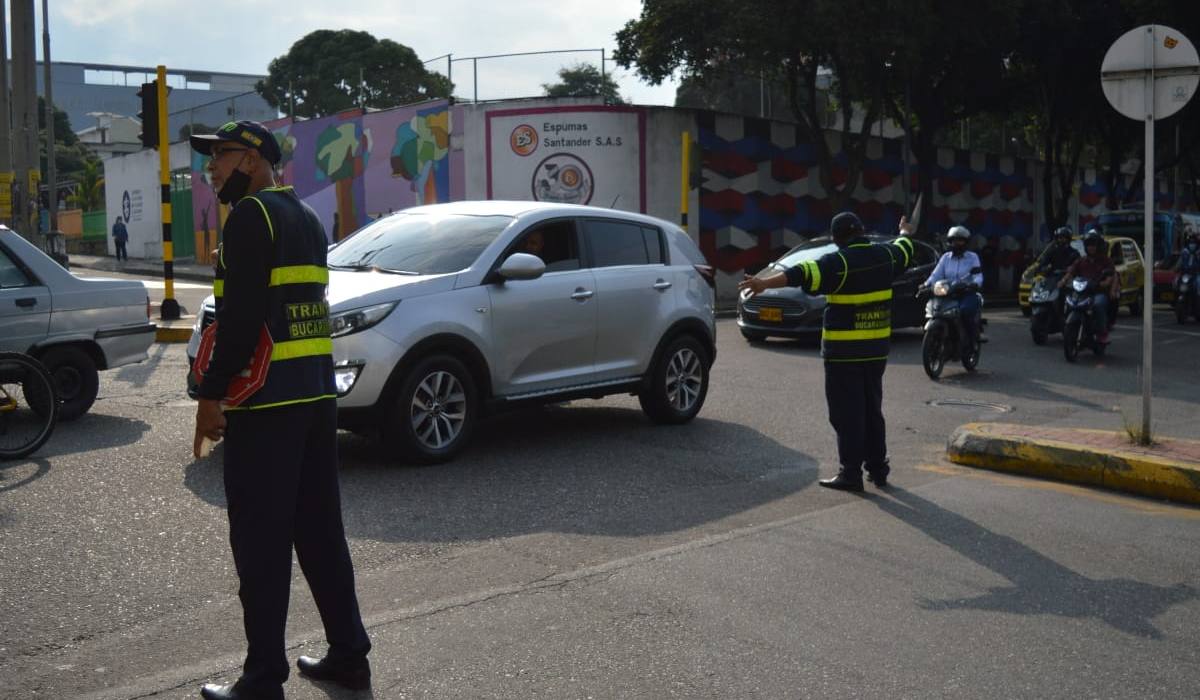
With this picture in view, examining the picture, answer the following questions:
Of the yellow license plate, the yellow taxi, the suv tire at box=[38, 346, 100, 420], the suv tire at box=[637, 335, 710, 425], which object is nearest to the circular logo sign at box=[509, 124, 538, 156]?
the yellow taxi

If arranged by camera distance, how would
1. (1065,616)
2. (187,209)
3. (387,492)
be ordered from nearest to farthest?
(1065,616) < (387,492) < (187,209)

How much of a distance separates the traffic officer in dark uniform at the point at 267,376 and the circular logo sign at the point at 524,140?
998 inches

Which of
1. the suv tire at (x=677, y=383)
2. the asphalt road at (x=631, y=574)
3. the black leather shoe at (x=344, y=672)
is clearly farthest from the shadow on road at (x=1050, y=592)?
the suv tire at (x=677, y=383)

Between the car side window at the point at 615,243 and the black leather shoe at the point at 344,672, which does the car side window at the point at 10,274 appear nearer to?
the car side window at the point at 615,243

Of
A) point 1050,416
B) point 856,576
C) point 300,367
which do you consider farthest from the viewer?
point 1050,416

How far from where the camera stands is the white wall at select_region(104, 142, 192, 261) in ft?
148

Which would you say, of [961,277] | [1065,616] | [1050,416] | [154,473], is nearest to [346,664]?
[1065,616]

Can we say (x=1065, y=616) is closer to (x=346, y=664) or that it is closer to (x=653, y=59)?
(x=346, y=664)

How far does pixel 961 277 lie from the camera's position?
1445 cm

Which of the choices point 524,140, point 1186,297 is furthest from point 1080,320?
point 524,140

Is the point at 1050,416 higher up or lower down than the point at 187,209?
lower down

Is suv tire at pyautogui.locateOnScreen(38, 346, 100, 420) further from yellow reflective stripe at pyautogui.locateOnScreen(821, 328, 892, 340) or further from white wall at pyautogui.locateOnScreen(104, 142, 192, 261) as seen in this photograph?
white wall at pyautogui.locateOnScreen(104, 142, 192, 261)

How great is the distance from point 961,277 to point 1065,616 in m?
9.73

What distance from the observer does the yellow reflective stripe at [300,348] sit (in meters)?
4.00
